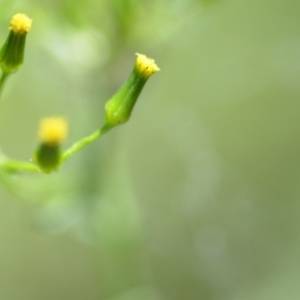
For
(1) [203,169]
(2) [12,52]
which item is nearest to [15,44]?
(2) [12,52]

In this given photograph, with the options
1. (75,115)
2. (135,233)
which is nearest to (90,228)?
(135,233)

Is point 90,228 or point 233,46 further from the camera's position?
point 233,46

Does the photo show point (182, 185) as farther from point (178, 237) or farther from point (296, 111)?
point (296, 111)

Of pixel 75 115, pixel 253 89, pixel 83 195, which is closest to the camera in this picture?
pixel 83 195

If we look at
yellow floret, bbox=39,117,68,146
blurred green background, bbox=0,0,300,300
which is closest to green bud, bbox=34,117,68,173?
yellow floret, bbox=39,117,68,146

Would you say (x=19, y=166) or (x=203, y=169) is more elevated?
(x=203, y=169)

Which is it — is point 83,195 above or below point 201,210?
below

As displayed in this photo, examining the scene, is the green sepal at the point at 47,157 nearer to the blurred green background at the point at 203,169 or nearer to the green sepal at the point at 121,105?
the green sepal at the point at 121,105

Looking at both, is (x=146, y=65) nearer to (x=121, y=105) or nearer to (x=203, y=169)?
(x=121, y=105)
